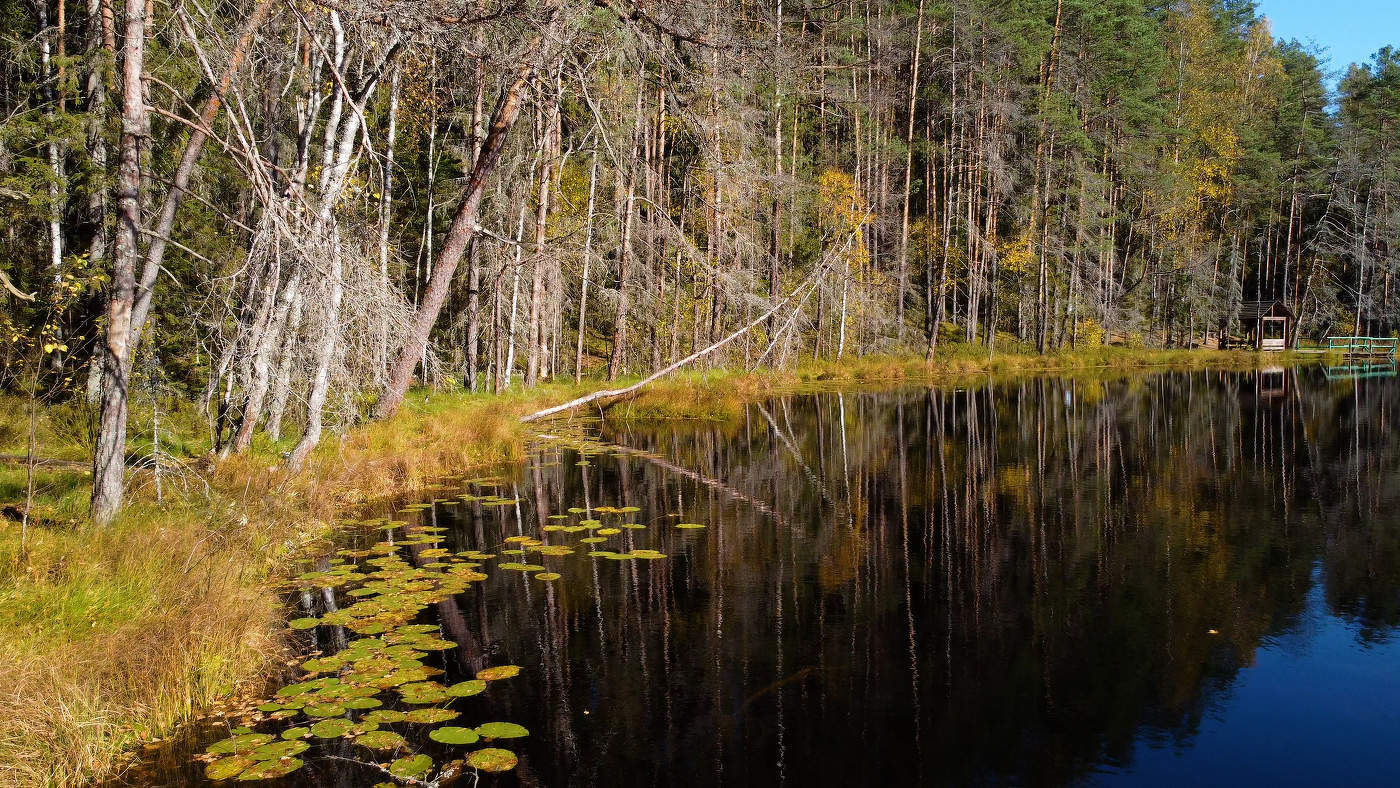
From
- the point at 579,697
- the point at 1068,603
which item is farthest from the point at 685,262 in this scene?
the point at 579,697

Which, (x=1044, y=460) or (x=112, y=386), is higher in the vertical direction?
(x=112, y=386)

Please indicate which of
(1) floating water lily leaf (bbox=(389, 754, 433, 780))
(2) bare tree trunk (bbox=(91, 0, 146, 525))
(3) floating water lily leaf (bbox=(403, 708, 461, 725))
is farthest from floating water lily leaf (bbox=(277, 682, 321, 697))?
(2) bare tree trunk (bbox=(91, 0, 146, 525))

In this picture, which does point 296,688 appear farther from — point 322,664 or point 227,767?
point 227,767

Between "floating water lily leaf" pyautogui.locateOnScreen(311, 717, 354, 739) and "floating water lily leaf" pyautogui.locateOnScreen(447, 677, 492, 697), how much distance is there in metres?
0.69

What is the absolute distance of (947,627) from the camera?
7.34 m

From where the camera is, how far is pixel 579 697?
19.7 ft

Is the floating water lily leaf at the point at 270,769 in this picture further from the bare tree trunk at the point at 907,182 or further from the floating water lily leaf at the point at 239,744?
the bare tree trunk at the point at 907,182

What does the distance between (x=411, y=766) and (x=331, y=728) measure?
27.0 inches

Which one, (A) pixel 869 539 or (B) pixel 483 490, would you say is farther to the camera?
(B) pixel 483 490

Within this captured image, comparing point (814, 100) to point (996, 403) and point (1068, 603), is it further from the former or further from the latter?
point (1068, 603)

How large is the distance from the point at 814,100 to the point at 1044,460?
2442 cm

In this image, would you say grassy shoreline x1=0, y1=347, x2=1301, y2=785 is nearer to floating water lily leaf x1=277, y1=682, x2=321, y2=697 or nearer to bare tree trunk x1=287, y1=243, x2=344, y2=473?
bare tree trunk x1=287, y1=243, x2=344, y2=473

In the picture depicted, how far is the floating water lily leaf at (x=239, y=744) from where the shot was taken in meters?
5.12

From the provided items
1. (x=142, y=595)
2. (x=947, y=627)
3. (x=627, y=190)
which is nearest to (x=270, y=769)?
(x=142, y=595)
